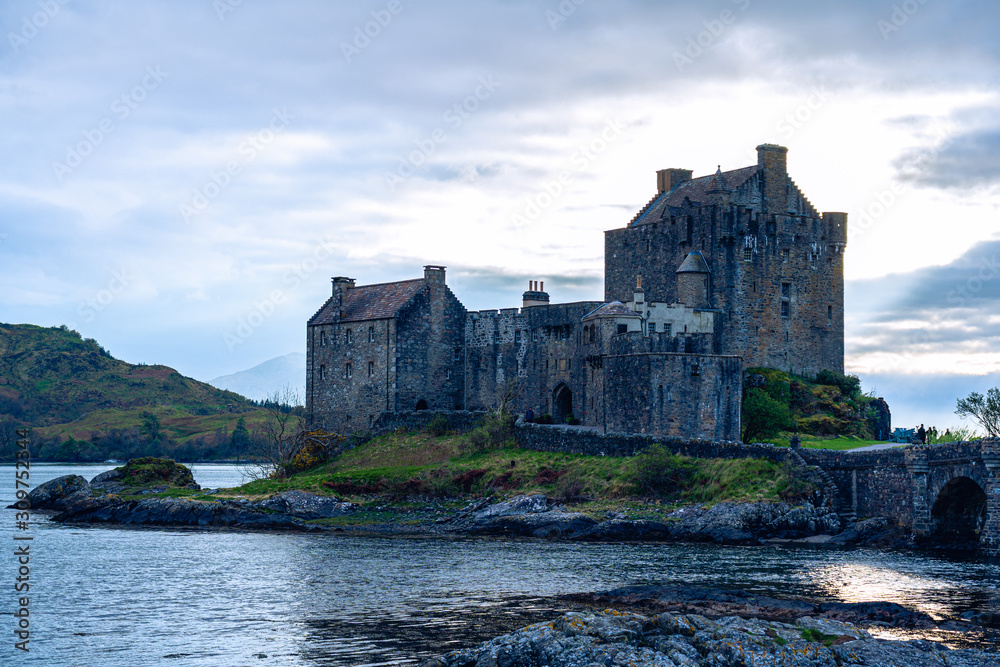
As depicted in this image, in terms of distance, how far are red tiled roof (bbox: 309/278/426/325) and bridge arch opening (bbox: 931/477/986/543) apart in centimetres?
3667

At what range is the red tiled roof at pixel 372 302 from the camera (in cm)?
6919

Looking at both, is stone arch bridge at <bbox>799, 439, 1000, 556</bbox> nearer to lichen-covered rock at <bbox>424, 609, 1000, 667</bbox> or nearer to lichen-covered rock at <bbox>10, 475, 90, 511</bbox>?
lichen-covered rock at <bbox>424, 609, 1000, 667</bbox>

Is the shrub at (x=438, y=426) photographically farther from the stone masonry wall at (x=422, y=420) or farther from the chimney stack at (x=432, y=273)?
the chimney stack at (x=432, y=273)

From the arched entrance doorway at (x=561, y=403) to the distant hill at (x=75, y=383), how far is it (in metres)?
111

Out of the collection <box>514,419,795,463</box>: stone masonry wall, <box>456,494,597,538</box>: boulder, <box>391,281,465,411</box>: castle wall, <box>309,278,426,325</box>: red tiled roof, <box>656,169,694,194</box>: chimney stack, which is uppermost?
<box>656,169,694,194</box>: chimney stack

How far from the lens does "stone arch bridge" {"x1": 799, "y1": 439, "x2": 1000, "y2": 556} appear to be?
37938mm

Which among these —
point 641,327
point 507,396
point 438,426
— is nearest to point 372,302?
point 438,426

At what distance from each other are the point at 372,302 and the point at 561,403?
15.8 m

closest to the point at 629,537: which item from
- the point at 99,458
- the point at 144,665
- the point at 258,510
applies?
the point at 258,510

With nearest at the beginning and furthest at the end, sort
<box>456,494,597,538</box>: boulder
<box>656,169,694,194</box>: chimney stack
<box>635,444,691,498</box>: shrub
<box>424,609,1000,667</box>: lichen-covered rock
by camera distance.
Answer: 1. <box>424,609,1000,667</box>: lichen-covered rock
2. <box>456,494,597,538</box>: boulder
3. <box>635,444,691,498</box>: shrub
4. <box>656,169,694,194</box>: chimney stack

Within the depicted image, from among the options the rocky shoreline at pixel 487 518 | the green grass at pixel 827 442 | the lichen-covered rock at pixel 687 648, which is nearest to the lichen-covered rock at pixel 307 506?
the rocky shoreline at pixel 487 518

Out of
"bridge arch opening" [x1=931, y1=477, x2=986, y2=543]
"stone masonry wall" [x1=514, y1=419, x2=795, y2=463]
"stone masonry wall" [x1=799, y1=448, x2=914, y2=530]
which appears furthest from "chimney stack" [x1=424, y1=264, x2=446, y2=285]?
"bridge arch opening" [x1=931, y1=477, x2=986, y2=543]

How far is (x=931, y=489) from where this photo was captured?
40.8 metres

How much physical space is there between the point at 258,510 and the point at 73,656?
29.7m
